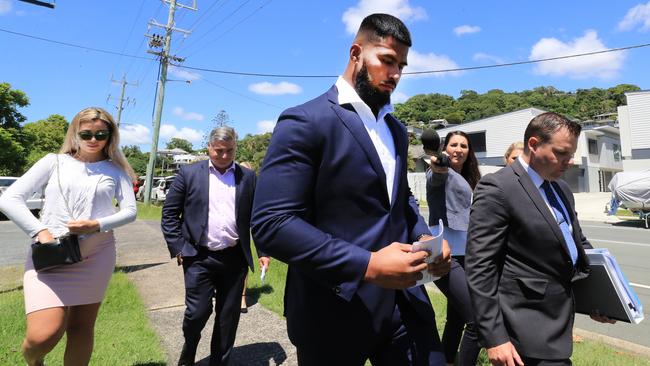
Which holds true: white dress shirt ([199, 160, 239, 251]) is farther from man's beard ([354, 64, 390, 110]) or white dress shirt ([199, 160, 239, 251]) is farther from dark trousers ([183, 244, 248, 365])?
man's beard ([354, 64, 390, 110])

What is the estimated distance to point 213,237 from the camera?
11.2ft

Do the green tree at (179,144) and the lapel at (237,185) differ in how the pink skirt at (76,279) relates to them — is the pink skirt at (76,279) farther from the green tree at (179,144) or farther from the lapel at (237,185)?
the green tree at (179,144)

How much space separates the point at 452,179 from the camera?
131 inches

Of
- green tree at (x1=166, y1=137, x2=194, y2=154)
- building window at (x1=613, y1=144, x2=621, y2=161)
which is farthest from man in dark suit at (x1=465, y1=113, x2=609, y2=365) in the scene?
green tree at (x1=166, y1=137, x2=194, y2=154)

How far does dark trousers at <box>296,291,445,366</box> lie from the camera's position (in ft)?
5.22

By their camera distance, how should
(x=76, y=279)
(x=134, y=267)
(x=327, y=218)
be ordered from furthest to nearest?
(x=134, y=267), (x=76, y=279), (x=327, y=218)

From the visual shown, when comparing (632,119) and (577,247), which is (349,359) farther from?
(632,119)

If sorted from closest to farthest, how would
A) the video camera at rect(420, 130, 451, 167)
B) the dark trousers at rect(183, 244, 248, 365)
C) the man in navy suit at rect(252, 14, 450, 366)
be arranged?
the man in navy suit at rect(252, 14, 450, 366) → the video camera at rect(420, 130, 451, 167) → the dark trousers at rect(183, 244, 248, 365)

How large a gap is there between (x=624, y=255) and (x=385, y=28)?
416 inches

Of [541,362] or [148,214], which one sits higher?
[148,214]

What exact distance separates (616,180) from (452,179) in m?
16.7

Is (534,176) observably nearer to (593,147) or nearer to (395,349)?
(395,349)

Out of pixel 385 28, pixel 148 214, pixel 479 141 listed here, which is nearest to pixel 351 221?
pixel 385 28

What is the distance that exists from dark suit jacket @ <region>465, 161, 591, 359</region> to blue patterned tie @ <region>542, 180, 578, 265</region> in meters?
0.05
